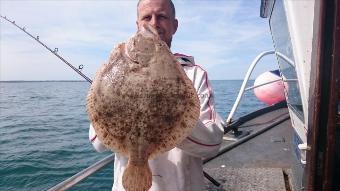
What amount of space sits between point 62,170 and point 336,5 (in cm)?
928

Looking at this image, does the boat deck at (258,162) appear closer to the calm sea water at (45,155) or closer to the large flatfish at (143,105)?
the large flatfish at (143,105)

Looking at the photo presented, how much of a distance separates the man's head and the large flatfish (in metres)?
0.31

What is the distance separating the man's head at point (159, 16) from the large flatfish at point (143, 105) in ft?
1.01

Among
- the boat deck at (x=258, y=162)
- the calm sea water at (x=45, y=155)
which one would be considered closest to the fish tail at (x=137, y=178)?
the boat deck at (x=258, y=162)

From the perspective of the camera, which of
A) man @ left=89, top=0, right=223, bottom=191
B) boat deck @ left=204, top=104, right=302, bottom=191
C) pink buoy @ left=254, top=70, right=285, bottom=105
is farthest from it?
pink buoy @ left=254, top=70, right=285, bottom=105

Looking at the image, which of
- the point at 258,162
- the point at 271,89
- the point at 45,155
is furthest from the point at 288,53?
the point at 45,155

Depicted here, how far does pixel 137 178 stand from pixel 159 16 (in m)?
1.10

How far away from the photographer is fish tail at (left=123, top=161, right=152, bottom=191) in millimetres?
1799

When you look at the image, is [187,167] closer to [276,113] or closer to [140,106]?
[140,106]

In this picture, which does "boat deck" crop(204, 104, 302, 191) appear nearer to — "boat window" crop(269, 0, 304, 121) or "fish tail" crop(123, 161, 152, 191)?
"boat window" crop(269, 0, 304, 121)

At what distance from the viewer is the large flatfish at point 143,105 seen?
1830mm

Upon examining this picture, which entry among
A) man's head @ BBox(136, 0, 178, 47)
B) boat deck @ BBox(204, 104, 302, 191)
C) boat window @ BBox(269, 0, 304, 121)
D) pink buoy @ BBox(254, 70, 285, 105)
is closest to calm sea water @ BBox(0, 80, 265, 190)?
boat deck @ BBox(204, 104, 302, 191)

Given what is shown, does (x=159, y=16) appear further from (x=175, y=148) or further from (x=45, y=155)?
(x=45, y=155)

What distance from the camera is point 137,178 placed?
5.92 ft
